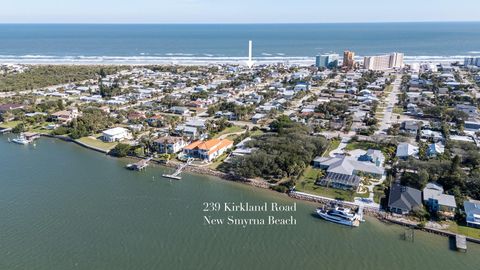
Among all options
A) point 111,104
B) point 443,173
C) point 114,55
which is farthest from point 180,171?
point 114,55

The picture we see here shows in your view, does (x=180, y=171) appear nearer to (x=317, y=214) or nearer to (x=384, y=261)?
(x=317, y=214)

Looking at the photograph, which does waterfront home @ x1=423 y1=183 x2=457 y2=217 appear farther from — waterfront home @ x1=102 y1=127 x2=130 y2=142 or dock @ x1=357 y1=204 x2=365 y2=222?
waterfront home @ x1=102 y1=127 x2=130 y2=142

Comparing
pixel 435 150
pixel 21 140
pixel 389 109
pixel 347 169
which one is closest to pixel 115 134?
pixel 21 140

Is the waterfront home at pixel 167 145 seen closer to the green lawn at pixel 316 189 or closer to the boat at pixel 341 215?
the green lawn at pixel 316 189

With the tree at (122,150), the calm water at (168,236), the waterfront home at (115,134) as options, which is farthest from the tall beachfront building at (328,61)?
the calm water at (168,236)

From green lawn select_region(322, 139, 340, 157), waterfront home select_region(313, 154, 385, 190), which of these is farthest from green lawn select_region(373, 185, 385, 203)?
green lawn select_region(322, 139, 340, 157)
